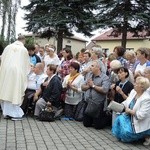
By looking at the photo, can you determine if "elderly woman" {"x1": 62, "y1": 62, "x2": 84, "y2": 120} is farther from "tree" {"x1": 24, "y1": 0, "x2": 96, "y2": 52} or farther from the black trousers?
"tree" {"x1": 24, "y1": 0, "x2": 96, "y2": 52}

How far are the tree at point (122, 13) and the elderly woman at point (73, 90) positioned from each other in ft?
53.4

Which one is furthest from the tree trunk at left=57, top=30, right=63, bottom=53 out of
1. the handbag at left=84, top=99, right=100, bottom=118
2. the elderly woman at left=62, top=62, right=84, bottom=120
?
the handbag at left=84, top=99, right=100, bottom=118

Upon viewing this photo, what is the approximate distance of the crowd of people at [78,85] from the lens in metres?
7.94

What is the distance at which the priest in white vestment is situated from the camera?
9.30m

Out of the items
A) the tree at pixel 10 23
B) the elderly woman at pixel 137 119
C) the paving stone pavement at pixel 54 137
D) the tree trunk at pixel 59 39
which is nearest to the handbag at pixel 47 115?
the paving stone pavement at pixel 54 137

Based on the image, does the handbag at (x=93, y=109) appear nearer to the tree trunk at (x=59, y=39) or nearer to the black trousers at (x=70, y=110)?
the black trousers at (x=70, y=110)

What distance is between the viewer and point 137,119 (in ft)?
23.5

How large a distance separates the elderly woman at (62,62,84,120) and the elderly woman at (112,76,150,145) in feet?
8.20

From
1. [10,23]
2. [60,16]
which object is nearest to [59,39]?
[60,16]

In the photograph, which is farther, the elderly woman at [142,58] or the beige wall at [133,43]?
the beige wall at [133,43]

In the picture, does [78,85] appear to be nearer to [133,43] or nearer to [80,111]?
[80,111]

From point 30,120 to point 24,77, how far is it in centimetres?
111

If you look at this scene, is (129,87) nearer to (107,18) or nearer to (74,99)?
(74,99)

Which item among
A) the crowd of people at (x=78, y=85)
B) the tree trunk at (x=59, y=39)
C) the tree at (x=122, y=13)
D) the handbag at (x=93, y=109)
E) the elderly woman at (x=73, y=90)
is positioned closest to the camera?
the crowd of people at (x=78, y=85)
